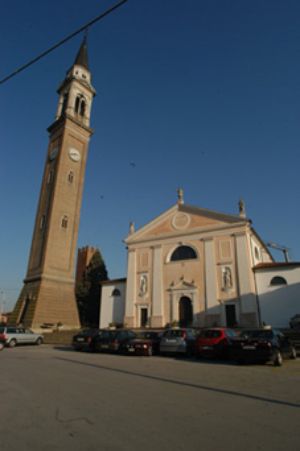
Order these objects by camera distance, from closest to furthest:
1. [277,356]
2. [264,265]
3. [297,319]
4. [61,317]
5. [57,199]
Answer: [277,356] < [297,319] < [264,265] < [61,317] < [57,199]

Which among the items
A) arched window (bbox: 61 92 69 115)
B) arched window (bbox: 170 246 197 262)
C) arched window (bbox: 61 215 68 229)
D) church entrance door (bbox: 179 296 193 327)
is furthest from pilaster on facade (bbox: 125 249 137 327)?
arched window (bbox: 61 92 69 115)

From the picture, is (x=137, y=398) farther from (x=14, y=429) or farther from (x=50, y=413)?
(x=14, y=429)

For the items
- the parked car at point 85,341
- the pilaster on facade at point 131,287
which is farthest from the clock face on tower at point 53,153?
the parked car at point 85,341

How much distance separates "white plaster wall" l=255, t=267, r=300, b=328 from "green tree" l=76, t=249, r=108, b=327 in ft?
77.3

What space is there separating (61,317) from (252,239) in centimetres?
2029

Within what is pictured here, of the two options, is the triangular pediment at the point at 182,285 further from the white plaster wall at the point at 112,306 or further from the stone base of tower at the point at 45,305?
the stone base of tower at the point at 45,305

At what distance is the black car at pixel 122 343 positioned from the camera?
→ 14789 mm

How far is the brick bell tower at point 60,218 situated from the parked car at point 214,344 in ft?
62.4

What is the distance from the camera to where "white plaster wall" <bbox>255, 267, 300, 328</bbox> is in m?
25.2

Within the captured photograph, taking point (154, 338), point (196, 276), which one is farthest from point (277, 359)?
point (196, 276)

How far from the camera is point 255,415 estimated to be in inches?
192

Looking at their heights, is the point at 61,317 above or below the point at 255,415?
above

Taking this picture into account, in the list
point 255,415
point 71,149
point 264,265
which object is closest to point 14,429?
point 255,415

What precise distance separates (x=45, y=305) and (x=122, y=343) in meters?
16.2
